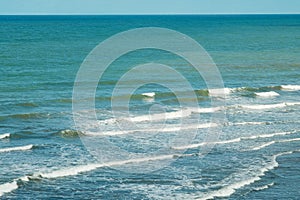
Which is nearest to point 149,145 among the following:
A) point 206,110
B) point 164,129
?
point 164,129

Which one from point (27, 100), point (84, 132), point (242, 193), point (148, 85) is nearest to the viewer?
point (242, 193)

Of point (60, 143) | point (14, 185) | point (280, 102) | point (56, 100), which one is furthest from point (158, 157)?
point (280, 102)

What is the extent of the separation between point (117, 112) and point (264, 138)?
7.04 m

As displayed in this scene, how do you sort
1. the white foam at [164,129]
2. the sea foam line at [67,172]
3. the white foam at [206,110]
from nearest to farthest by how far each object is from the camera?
the sea foam line at [67,172] < the white foam at [164,129] < the white foam at [206,110]

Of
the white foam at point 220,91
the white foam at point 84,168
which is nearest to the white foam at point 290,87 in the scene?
the white foam at point 220,91

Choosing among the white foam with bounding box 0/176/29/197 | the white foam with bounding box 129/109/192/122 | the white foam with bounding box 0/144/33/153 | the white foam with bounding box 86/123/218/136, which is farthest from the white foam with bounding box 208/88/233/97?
the white foam with bounding box 0/176/29/197

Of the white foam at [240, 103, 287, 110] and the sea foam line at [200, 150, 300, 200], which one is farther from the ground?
the white foam at [240, 103, 287, 110]

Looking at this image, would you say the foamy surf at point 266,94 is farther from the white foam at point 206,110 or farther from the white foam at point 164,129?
the white foam at point 164,129

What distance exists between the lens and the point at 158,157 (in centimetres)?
1941

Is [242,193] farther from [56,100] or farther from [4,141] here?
[56,100]

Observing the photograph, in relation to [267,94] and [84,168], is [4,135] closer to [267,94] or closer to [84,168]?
[84,168]

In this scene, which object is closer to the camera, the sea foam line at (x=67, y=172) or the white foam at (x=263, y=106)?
the sea foam line at (x=67, y=172)

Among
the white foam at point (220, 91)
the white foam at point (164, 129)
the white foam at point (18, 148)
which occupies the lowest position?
the white foam at point (164, 129)

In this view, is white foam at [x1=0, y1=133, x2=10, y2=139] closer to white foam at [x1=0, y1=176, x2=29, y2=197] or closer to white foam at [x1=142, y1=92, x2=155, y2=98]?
white foam at [x1=0, y1=176, x2=29, y2=197]
